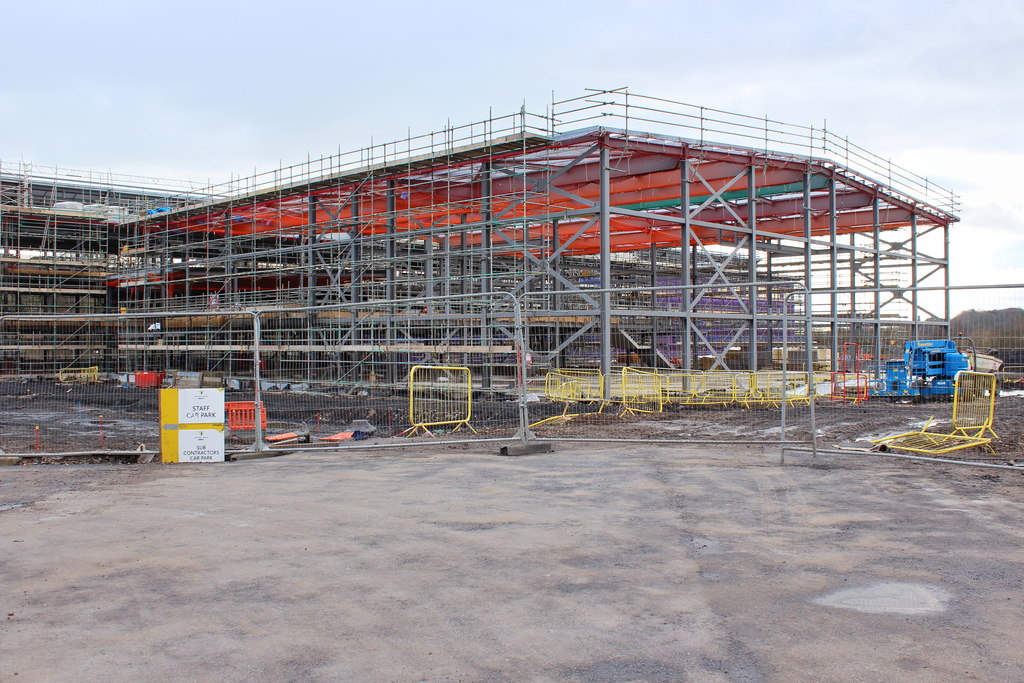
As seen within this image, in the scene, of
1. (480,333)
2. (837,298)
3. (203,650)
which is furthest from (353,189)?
(203,650)

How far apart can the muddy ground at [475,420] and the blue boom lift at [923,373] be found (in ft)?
3.50

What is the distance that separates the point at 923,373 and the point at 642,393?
9425 millimetres

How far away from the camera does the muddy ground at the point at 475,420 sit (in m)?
13.8

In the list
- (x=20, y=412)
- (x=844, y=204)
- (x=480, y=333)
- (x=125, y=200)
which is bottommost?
(x=20, y=412)

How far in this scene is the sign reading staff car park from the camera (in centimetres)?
1080

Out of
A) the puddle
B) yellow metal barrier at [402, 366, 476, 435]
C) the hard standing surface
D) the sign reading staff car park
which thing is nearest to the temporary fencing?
yellow metal barrier at [402, 366, 476, 435]

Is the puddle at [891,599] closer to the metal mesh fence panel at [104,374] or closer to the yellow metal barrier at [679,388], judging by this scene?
the metal mesh fence panel at [104,374]

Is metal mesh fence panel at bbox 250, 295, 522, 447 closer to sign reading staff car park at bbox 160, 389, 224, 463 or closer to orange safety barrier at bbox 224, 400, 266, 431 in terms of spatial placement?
orange safety barrier at bbox 224, 400, 266, 431

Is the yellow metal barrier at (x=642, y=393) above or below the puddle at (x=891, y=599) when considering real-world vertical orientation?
above

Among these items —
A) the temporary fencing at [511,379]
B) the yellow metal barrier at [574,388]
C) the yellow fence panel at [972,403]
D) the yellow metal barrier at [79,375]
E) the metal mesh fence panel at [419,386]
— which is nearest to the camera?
the yellow fence panel at [972,403]

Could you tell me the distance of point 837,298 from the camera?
29188 mm

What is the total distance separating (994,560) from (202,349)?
2982cm

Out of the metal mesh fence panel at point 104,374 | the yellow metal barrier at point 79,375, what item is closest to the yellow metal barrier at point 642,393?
the metal mesh fence panel at point 104,374

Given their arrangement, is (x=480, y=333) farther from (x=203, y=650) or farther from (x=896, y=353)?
(x=896, y=353)
